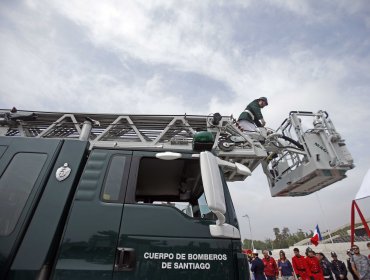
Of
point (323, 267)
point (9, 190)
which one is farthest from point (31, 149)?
point (323, 267)

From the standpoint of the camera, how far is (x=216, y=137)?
4531 mm

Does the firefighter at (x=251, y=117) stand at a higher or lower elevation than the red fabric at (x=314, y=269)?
higher

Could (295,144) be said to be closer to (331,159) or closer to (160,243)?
(331,159)

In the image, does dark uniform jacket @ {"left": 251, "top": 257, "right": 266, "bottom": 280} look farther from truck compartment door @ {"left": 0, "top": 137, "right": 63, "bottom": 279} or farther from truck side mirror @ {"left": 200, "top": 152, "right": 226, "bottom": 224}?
truck compartment door @ {"left": 0, "top": 137, "right": 63, "bottom": 279}

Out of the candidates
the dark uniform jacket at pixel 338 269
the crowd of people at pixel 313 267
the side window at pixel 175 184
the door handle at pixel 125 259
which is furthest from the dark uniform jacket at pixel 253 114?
the dark uniform jacket at pixel 338 269

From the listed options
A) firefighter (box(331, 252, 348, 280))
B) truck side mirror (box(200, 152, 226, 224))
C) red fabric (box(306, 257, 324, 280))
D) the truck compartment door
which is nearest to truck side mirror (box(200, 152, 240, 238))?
truck side mirror (box(200, 152, 226, 224))

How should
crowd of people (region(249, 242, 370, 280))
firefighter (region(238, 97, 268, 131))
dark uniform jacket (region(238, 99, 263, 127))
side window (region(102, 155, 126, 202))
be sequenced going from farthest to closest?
crowd of people (region(249, 242, 370, 280)) → dark uniform jacket (region(238, 99, 263, 127)) → firefighter (region(238, 97, 268, 131)) → side window (region(102, 155, 126, 202))

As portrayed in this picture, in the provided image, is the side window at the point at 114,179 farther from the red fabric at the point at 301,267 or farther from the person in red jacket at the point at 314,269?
the red fabric at the point at 301,267

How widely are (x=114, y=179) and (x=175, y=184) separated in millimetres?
1048

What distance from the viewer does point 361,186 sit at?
5496 mm

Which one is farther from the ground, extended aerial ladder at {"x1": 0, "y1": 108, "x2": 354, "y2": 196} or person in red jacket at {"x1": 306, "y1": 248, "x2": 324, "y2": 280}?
extended aerial ladder at {"x1": 0, "y1": 108, "x2": 354, "y2": 196}

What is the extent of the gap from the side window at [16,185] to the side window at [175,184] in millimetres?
932

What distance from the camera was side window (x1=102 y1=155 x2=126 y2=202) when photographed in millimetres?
2131

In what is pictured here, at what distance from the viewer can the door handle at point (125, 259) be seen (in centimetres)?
183
